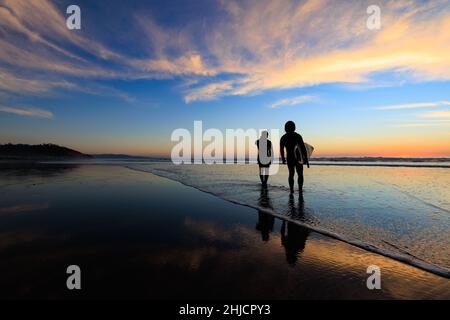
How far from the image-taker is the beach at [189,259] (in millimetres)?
2352

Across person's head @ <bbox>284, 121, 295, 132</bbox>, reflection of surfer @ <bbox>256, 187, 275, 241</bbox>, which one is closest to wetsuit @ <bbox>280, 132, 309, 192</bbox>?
person's head @ <bbox>284, 121, 295, 132</bbox>

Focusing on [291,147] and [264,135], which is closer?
[291,147]

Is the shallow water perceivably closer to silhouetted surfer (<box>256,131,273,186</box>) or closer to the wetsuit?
the wetsuit

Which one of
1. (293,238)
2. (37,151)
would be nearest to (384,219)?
(293,238)

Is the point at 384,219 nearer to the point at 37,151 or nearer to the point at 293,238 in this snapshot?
the point at 293,238

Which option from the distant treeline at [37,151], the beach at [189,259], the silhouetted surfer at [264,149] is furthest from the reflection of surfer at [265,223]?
the distant treeline at [37,151]

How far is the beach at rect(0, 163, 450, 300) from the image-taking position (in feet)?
7.72

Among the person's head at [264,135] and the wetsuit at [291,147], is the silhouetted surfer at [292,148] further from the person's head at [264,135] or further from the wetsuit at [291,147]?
the person's head at [264,135]

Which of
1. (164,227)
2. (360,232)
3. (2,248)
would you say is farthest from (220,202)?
(2,248)

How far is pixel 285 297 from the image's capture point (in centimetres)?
227

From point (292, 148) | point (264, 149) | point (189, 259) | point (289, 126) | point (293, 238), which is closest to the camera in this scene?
point (189, 259)

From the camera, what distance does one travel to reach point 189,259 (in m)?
3.05

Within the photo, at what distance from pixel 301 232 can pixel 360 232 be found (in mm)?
1050

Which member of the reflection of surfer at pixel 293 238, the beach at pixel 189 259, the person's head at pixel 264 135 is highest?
the person's head at pixel 264 135
